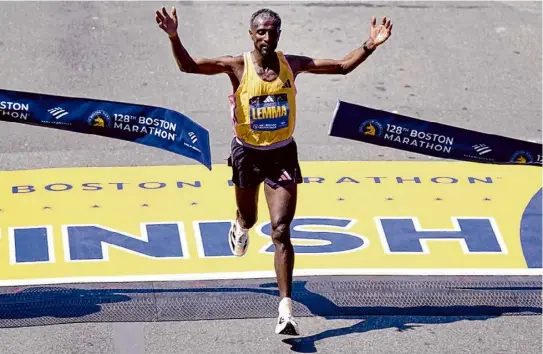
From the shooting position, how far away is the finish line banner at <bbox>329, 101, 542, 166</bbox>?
32.4 ft

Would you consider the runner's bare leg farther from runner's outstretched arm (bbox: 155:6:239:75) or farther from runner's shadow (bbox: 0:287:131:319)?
runner's shadow (bbox: 0:287:131:319)

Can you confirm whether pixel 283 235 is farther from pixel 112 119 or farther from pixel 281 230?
Result: pixel 112 119

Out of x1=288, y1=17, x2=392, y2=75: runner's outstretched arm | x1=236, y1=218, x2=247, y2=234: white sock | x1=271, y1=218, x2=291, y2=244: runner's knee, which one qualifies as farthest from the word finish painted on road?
x1=288, y1=17, x2=392, y2=75: runner's outstretched arm

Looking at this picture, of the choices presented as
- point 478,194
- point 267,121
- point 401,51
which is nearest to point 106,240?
point 267,121

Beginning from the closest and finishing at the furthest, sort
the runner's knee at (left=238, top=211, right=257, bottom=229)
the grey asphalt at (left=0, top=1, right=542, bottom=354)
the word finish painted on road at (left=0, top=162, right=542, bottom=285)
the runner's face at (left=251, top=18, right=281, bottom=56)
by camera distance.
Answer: the runner's face at (left=251, top=18, right=281, bottom=56) → the runner's knee at (left=238, top=211, right=257, bottom=229) → the word finish painted on road at (left=0, top=162, right=542, bottom=285) → the grey asphalt at (left=0, top=1, right=542, bottom=354)

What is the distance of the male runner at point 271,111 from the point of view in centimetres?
902

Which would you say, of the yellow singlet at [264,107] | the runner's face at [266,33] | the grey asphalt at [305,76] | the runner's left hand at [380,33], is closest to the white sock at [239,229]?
the yellow singlet at [264,107]

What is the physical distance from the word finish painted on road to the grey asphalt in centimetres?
55

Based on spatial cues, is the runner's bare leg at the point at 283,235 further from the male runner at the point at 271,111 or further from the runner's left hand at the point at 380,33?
the runner's left hand at the point at 380,33

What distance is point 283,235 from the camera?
29.8 feet

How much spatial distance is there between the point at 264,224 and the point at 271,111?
2201 mm

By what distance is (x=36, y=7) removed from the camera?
1605 cm

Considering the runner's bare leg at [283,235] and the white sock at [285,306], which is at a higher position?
the runner's bare leg at [283,235]

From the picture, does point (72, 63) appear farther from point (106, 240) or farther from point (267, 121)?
point (267, 121)
